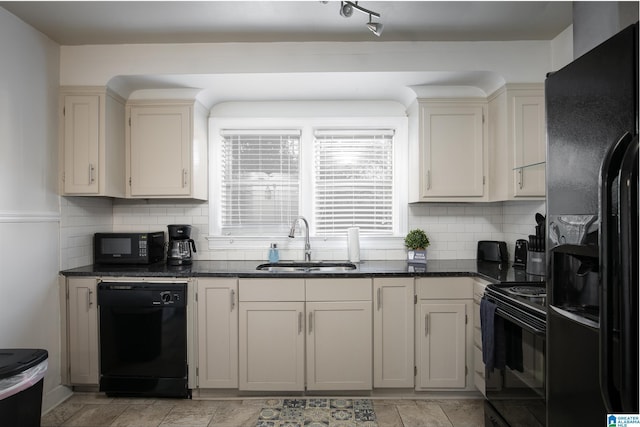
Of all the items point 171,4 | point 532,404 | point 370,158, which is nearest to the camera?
point 532,404

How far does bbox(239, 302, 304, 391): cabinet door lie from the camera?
2.89m

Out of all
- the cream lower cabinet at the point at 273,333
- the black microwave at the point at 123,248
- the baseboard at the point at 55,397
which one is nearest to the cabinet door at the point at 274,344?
the cream lower cabinet at the point at 273,333

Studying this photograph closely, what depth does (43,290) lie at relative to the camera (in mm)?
2812

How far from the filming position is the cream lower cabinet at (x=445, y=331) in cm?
290

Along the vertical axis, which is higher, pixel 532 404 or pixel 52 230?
pixel 52 230

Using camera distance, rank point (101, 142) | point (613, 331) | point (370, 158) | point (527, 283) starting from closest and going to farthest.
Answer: point (613, 331) → point (527, 283) → point (101, 142) → point (370, 158)

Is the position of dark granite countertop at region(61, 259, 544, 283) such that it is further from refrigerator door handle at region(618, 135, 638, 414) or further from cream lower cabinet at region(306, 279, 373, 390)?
refrigerator door handle at region(618, 135, 638, 414)

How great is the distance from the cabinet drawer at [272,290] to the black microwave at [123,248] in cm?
88

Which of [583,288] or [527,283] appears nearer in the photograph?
[583,288]

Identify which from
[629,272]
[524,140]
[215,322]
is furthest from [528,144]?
[215,322]

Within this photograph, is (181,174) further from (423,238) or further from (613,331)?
(613,331)

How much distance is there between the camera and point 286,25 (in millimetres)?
2697

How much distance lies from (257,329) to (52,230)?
1.58 metres

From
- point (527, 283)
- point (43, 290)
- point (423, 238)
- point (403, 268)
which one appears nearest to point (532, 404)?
point (527, 283)
